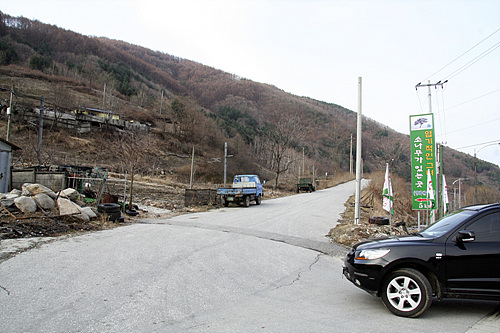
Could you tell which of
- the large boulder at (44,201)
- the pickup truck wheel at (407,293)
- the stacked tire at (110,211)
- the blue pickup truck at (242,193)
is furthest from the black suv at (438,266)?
the blue pickup truck at (242,193)

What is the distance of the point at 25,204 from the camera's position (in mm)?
12000

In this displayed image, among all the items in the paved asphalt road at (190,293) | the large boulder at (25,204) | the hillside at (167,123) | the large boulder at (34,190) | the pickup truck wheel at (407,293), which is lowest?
the paved asphalt road at (190,293)

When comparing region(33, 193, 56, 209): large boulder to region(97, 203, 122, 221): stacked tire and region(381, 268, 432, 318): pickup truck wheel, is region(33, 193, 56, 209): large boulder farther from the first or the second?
region(381, 268, 432, 318): pickup truck wheel

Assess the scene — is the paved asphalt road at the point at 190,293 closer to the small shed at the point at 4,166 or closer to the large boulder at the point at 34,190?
the large boulder at the point at 34,190

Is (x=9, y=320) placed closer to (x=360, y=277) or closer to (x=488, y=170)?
(x=360, y=277)

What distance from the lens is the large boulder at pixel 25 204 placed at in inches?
471

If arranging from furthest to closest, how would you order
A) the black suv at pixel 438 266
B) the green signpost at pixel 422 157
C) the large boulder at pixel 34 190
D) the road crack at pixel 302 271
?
the green signpost at pixel 422 157 → the large boulder at pixel 34 190 → the road crack at pixel 302 271 → the black suv at pixel 438 266

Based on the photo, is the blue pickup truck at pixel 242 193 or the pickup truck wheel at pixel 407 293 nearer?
the pickup truck wheel at pixel 407 293

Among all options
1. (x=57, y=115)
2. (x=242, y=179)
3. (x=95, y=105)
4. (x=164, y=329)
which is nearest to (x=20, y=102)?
(x=57, y=115)

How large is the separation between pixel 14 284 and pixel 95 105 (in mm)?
93565

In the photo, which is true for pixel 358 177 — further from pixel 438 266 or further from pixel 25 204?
pixel 25 204

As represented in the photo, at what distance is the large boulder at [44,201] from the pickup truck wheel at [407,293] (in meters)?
12.7

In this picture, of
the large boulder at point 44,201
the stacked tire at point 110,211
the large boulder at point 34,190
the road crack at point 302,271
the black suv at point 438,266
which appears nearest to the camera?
the black suv at point 438,266

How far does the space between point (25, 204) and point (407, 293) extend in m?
12.9
